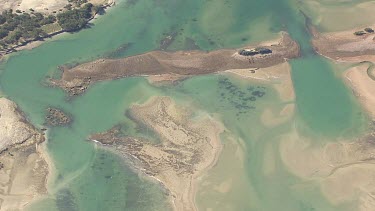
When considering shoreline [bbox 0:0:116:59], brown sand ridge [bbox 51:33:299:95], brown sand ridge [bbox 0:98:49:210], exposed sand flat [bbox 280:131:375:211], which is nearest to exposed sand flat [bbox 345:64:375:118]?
exposed sand flat [bbox 280:131:375:211]

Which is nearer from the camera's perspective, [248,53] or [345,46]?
[248,53]

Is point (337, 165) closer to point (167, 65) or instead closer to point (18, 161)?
point (167, 65)

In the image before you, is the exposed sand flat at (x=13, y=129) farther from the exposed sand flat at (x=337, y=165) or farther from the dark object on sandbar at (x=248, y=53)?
the exposed sand flat at (x=337, y=165)

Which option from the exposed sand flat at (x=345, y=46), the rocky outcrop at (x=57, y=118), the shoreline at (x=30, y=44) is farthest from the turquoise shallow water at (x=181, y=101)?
the exposed sand flat at (x=345, y=46)

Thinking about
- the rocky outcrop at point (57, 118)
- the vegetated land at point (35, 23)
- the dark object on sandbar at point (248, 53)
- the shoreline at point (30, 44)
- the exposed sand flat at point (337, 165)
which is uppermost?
the vegetated land at point (35, 23)

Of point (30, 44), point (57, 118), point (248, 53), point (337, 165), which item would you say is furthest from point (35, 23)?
point (337, 165)

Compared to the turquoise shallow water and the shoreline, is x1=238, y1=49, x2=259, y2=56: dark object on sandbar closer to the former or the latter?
the turquoise shallow water

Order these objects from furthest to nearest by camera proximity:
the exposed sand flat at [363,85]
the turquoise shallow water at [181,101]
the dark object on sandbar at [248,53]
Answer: the dark object on sandbar at [248,53]
the exposed sand flat at [363,85]
the turquoise shallow water at [181,101]
